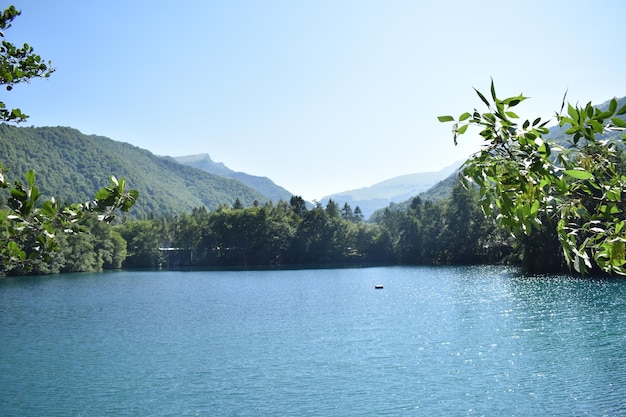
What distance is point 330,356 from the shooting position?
74.4ft

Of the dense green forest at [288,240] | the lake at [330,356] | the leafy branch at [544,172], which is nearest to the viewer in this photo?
the leafy branch at [544,172]

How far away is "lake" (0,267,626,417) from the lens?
16531 millimetres

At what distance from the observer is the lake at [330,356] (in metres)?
16.5

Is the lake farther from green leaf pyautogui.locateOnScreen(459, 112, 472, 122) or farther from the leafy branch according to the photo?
green leaf pyautogui.locateOnScreen(459, 112, 472, 122)

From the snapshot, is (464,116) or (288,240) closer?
(464,116)

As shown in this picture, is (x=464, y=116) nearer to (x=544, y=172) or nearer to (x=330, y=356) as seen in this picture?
(x=544, y=172)

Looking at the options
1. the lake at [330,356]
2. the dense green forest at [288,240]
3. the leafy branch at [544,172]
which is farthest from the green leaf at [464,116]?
the dense green forest at [288,240]

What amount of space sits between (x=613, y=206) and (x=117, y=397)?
19368 millimetres

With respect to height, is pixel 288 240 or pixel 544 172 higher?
pixel 288 240

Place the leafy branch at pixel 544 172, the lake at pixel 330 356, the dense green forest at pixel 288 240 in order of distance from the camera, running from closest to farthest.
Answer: the leafy branch at pixel 544 172 → the lake at pixel 330 356 → the dense green forest at pixel 288 240

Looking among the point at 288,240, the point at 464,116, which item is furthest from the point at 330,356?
the point at 288,240

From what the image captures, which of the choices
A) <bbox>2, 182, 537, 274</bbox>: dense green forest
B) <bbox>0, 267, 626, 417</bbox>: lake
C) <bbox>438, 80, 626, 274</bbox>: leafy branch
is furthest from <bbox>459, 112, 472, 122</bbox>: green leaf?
<bbox>2, 182, 537, 274</bbox>: dense green forest

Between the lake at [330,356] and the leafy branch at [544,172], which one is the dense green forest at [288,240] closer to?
the lake at [330,356]

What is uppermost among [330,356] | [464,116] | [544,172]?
[464,116]
